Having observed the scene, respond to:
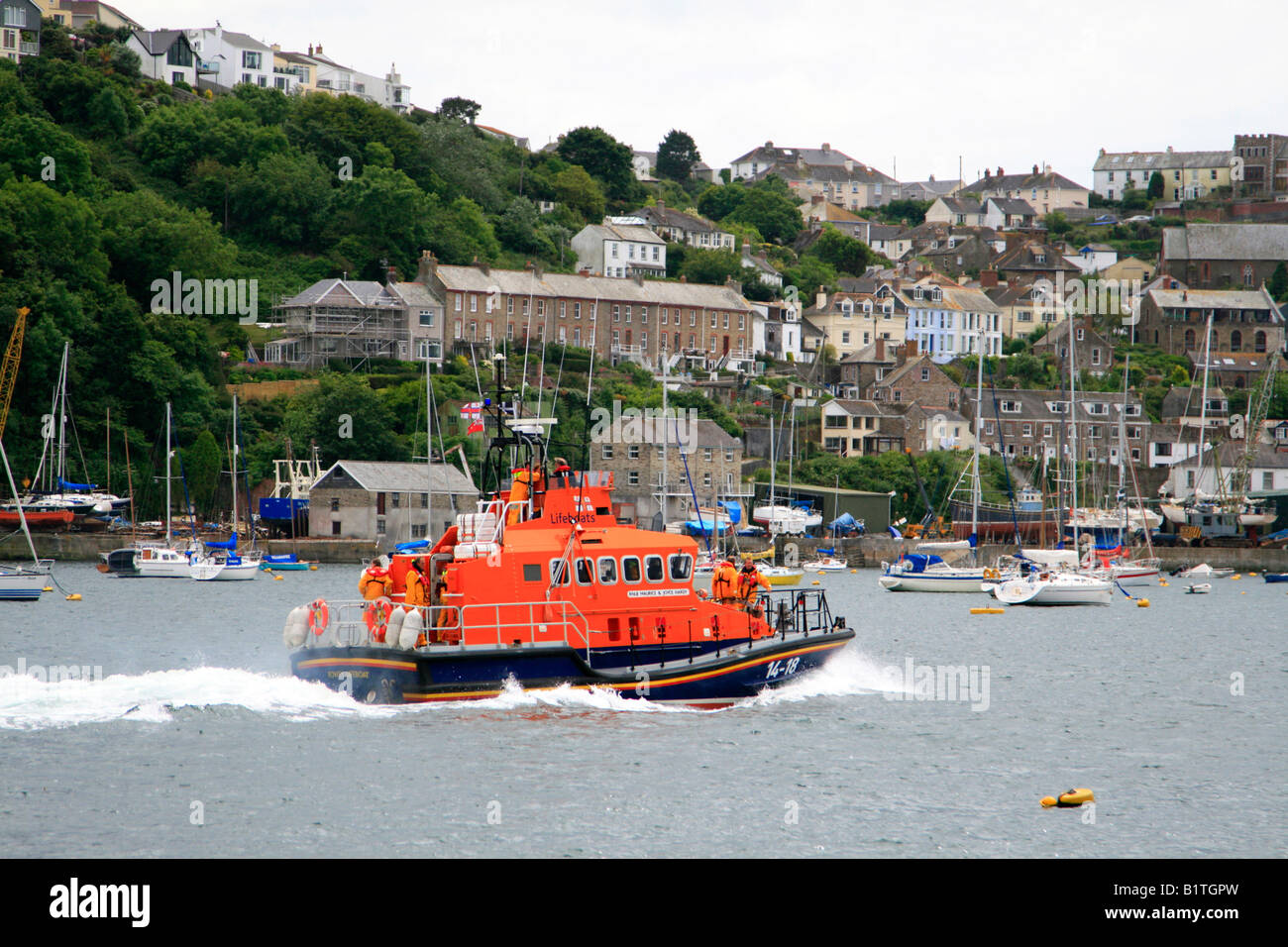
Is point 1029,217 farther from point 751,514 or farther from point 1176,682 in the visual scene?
point 1176,682

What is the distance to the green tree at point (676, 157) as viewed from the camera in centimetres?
16812

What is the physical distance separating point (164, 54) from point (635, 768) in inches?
4625

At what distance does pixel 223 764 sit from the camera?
19.7 metres

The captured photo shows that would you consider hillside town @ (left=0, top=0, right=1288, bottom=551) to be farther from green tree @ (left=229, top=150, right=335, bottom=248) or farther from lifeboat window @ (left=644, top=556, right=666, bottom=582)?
lifeboat window @ (left=644, top=556, right=666, bottom=582)

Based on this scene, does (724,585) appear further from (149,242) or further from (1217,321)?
(1217,321)

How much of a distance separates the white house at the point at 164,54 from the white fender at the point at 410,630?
111076 mm

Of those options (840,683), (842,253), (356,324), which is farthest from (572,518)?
(842,253)

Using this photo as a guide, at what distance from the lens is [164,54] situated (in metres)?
124

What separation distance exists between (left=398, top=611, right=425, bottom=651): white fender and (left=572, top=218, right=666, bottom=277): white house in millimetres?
92281

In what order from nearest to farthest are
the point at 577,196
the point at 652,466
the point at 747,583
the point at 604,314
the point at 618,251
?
the point at 747,583, the point at 652,466, the point at 604,314, the point at 618,251, the point at 577,196

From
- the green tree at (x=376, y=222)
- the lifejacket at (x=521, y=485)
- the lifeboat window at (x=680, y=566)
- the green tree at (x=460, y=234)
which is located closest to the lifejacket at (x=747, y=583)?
the lifeboat window at (x=680, y=566)

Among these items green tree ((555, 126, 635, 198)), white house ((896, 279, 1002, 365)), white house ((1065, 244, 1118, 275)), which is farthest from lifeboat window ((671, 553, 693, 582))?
white house ((1065, 244, 1118, 275))

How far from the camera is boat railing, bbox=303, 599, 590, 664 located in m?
22.8

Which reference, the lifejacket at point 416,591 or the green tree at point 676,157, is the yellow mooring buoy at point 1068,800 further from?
the green tree at point 676,157
